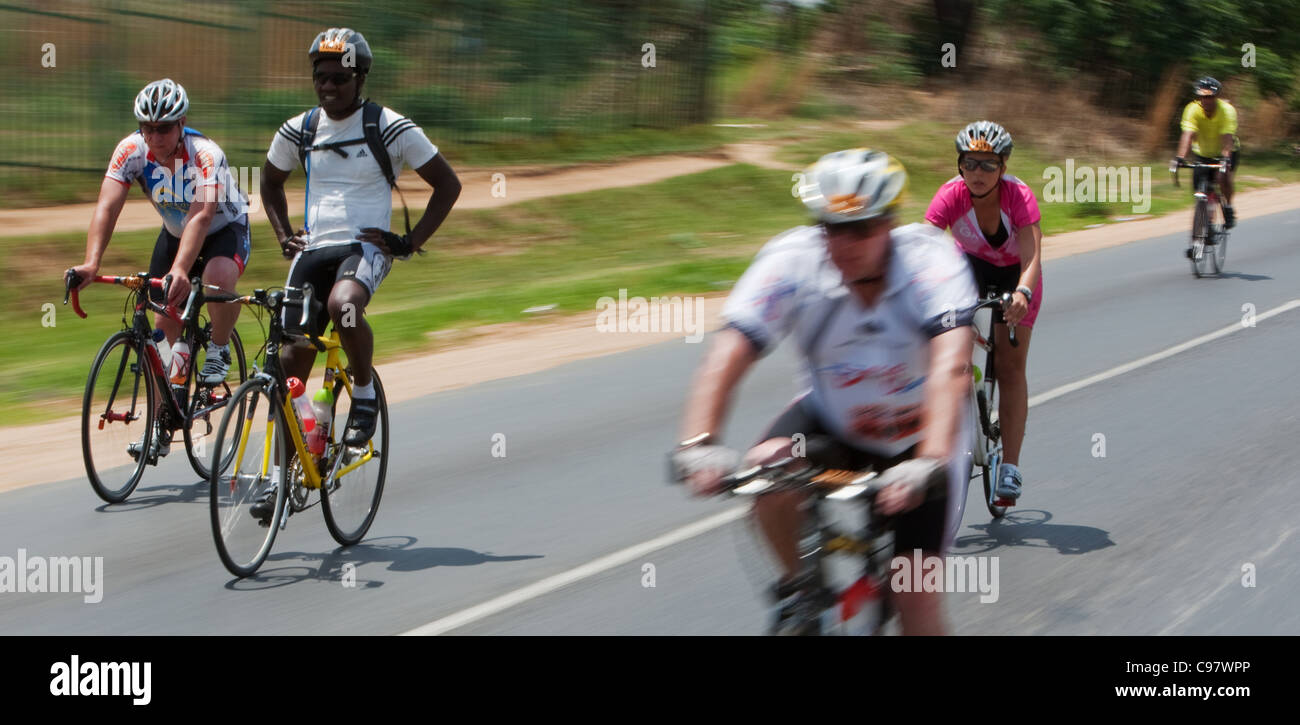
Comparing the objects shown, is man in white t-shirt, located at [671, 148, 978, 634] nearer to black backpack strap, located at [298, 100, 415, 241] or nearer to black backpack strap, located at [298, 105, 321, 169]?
black backpack strap, located at [298, 100, 415, 241]

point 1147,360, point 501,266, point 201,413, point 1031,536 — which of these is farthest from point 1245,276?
point 201,413

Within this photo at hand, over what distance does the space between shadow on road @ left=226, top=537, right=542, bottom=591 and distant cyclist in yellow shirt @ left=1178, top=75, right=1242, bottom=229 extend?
40.5 feet

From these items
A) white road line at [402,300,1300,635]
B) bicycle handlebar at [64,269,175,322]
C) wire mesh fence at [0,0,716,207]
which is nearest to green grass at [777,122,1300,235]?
wire mesh fence at [0,0,716,207]

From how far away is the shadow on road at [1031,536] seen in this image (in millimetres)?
6871

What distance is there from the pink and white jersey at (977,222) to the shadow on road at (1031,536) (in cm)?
133

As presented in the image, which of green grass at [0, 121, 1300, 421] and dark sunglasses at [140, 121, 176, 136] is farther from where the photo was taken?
green grass at [0, 121, 1300, 421]

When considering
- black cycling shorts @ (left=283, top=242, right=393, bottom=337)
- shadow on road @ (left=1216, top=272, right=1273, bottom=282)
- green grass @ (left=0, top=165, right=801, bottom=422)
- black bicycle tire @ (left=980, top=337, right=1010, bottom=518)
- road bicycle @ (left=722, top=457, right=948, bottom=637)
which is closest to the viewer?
road bicycle @ (left=722, top=457, right=948, bottom=637)

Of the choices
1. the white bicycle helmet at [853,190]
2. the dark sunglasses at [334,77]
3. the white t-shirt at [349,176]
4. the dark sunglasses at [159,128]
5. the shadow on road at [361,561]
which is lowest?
the shadow on road at [361,561]

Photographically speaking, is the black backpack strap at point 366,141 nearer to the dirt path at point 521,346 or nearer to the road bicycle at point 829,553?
the dirt path at point 521,346

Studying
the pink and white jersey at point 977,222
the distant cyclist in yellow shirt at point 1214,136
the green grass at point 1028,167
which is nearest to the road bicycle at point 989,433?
the pink and white jersey at point 977,222

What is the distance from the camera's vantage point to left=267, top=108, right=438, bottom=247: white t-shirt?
21.8 ft

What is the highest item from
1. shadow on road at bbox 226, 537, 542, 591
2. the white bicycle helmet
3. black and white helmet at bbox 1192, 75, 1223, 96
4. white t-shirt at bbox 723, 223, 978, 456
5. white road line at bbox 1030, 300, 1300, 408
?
black and white helmet at bbox 1192, 75, 1223, 96

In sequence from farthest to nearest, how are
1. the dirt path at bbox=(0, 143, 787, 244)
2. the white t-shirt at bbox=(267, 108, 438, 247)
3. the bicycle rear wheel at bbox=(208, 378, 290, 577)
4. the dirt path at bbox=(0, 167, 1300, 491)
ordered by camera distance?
the dirt path at bbox=(0, 143, 787, 244) → the dirt path at bbox=(0, 167, 1300, 491) → the white t-shirt at bbox=(267, 108, 438, 247) → the bicycle rear wheel at bbox=(208, 378, 290, 577)
